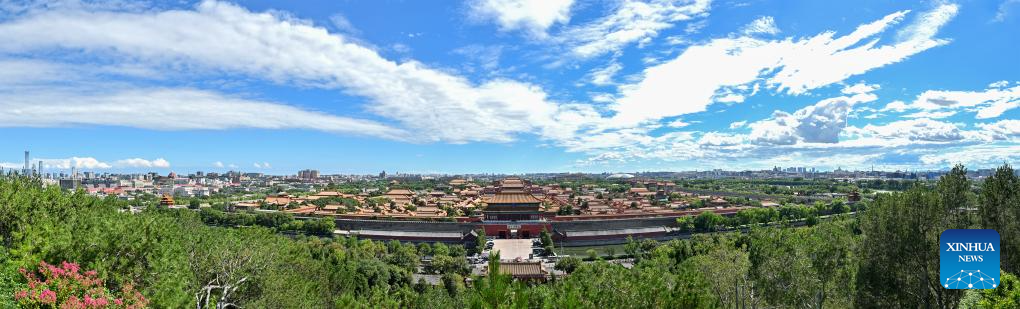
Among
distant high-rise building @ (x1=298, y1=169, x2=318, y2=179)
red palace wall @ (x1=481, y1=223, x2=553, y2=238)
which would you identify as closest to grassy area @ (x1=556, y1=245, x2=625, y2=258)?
red palace wall @ (x1=481, y1=223, x2=553, y2=238)

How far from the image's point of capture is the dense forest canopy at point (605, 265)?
7480 mm

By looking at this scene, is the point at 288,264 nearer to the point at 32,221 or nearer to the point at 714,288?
the point at 32,221

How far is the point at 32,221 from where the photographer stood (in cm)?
1032

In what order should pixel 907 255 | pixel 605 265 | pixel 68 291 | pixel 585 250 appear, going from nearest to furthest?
pixel 68 291, pixel 605 265, pixel 907 255, pixel 585 250

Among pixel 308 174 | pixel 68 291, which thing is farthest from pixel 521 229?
pixel 308 174

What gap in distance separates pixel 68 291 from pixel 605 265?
356 inches

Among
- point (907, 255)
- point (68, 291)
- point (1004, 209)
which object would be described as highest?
point (1004, 209)

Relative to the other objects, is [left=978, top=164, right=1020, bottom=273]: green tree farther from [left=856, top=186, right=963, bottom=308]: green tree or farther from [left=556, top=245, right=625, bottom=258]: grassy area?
[left=556, top=245, right=625, bottom=258]: grassy area

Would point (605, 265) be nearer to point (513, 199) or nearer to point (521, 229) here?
point (521, 229)

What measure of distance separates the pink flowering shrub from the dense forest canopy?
0.42 feet

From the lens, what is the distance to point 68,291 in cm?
688

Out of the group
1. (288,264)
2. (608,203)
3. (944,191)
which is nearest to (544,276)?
(288,264)

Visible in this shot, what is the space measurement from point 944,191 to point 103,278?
15.9 meters

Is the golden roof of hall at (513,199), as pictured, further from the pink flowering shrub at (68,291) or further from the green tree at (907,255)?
the pink flowering shrub at (68,291)
